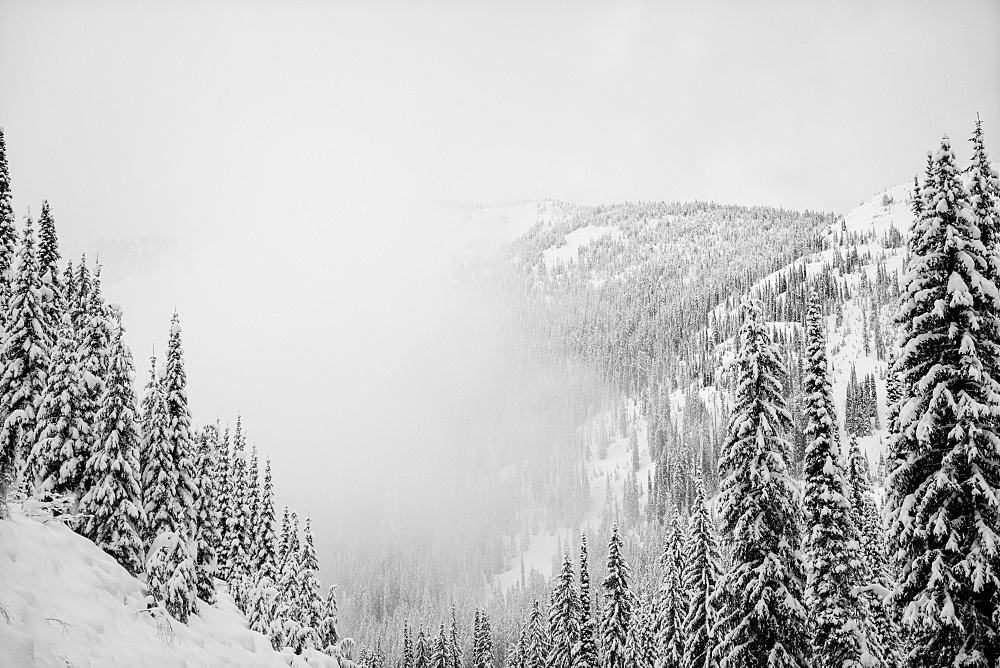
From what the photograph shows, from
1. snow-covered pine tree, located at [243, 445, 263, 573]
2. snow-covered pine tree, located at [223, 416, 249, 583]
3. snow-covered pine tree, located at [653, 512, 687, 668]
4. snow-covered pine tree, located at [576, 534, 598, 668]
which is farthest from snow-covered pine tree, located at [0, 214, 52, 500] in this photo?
snow-covered pine tree, located at [653, 512, 687, 668]

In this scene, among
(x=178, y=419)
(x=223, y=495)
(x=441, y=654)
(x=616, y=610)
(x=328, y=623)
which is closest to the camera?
(x=178, y=419)

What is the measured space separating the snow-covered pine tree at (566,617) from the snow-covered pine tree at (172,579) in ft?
95.9

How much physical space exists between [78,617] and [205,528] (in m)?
24.4

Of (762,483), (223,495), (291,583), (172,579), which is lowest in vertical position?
(291,583)

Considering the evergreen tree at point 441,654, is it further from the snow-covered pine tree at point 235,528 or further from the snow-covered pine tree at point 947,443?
the snow-covered pine tree at point 947,443

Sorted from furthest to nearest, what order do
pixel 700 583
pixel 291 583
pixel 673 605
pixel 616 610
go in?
1. pixel 616 610
2. pixel 673 605
3. pixel 291 583
4. pixel 700 583

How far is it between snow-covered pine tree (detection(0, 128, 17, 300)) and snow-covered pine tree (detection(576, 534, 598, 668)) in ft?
112

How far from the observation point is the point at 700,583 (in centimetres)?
2897

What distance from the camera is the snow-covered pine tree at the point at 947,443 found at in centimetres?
1391

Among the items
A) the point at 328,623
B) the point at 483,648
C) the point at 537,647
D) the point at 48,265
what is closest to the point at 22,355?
the point at 48,265

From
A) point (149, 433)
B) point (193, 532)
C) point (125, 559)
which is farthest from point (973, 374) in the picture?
point (193, 532)

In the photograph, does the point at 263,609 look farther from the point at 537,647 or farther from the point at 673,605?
the point at 537,647

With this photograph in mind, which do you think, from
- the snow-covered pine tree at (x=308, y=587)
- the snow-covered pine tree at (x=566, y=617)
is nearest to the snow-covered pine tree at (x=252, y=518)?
the snow-covered pine tree at (x=308, y=587)

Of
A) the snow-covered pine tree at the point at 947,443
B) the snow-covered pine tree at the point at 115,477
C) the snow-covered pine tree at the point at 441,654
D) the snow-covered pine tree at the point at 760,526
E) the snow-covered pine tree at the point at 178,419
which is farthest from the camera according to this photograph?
the snow-covered pine tree at the point at 441,654
